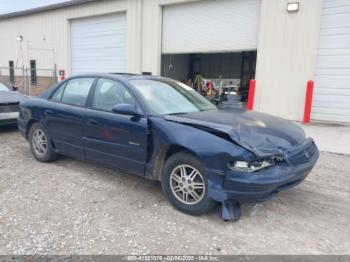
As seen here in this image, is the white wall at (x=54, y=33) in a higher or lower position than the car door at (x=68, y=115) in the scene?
higher

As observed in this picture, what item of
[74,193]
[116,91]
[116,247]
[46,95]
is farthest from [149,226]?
[46,95]

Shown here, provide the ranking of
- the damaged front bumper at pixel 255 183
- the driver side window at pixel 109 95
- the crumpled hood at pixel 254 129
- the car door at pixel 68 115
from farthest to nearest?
1. the car door at pixel 68 115
2. the driver side window at pixel 109 95
3. the crumpled hood at pixel 254 129
4. the damaged front bumper at pixel 255 183

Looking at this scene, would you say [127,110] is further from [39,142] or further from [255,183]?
[39,142]

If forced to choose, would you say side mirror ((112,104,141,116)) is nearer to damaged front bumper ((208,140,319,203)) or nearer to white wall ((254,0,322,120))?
damaged front bumper ((208,140,319,203))

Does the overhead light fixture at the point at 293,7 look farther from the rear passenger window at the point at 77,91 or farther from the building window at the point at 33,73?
the building window at the point at 33,73

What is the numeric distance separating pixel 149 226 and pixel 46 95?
10.1 ft

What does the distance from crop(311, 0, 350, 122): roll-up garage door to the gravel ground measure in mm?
5680

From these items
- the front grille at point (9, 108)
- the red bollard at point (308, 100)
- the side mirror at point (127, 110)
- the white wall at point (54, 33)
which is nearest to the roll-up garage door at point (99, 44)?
the white wall at point (54, 33)

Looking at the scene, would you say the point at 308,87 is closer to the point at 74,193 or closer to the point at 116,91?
the point at 116,91

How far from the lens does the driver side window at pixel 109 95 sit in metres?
3.92

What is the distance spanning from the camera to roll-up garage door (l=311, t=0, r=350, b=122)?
894cm

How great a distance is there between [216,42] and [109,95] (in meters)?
8.50

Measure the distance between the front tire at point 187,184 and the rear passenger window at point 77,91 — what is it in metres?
1.79

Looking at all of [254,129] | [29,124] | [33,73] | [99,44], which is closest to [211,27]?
[99,44]
